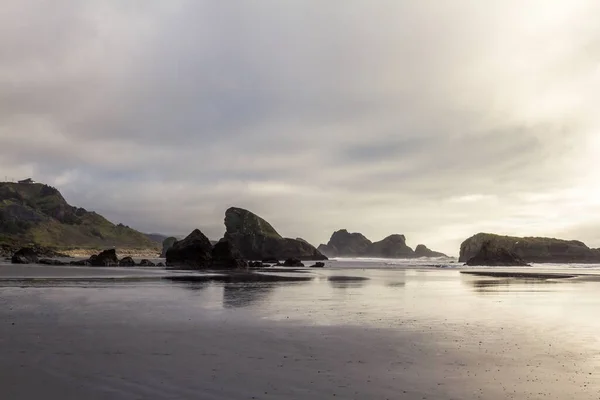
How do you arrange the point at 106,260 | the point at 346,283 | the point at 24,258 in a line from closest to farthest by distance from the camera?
the point at 346,283 < the point at 106,260 < the point at 24,258

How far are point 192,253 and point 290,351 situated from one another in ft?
349

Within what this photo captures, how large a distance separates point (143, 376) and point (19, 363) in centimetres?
493

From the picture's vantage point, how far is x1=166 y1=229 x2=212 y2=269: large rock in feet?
390

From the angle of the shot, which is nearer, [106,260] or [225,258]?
[225,258]

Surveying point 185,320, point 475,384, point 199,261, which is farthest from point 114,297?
point 199,261

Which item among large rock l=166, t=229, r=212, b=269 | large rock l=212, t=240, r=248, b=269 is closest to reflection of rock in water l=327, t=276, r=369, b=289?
large rock l=212, t=240, r=248, b=269

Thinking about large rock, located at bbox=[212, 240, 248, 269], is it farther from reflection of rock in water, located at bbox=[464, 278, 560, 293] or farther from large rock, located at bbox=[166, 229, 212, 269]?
reflection of rock in water, located at bbox=[464, 278, 560, 293]

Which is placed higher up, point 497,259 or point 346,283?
point 497,259


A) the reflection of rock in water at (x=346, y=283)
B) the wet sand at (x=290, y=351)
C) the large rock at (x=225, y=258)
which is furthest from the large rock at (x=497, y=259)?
the wet sand at (x=290, y=351)

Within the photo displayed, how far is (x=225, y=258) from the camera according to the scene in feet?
390

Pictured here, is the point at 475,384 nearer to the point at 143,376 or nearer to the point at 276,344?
the point at 276,344

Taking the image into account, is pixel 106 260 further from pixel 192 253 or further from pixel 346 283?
pixel 346 283

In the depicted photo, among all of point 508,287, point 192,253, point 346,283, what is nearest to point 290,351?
point 346,283

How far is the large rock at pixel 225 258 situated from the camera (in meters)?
117
